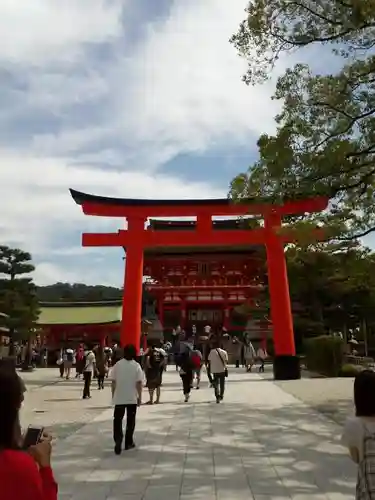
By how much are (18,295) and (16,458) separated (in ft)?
91.1

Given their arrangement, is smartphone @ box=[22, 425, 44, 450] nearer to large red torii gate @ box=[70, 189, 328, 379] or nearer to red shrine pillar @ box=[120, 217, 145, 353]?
large red torii gate @ box=[70, 189, 328, 379]

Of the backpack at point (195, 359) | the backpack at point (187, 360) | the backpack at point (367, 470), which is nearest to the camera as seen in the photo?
the backpack at point (367, 470)

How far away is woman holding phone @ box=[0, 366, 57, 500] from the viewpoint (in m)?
1.85

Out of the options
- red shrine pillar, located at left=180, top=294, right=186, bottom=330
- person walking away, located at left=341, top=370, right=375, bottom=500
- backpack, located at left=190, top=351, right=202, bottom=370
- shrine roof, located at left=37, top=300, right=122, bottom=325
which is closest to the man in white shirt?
person walking away, located at left=341, top=370, right=375, bottom=500

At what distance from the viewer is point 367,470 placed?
9.53 ft

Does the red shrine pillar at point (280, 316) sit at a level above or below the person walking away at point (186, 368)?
above

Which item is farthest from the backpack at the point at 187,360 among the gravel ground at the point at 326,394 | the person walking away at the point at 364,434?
the person walking away at the point at 364,434

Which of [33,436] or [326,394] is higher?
[326,394]

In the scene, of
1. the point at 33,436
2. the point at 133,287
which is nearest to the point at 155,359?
the point at 133,287

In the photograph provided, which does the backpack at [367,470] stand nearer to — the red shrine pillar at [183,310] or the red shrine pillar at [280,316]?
the red shrine pillar at [280,316]

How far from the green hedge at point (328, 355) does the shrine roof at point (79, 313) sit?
48.2 ft

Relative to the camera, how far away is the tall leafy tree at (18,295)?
92.1 feet

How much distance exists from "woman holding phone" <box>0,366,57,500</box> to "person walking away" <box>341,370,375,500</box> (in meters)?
1.61

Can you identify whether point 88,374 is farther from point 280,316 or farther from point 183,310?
point 183,310
